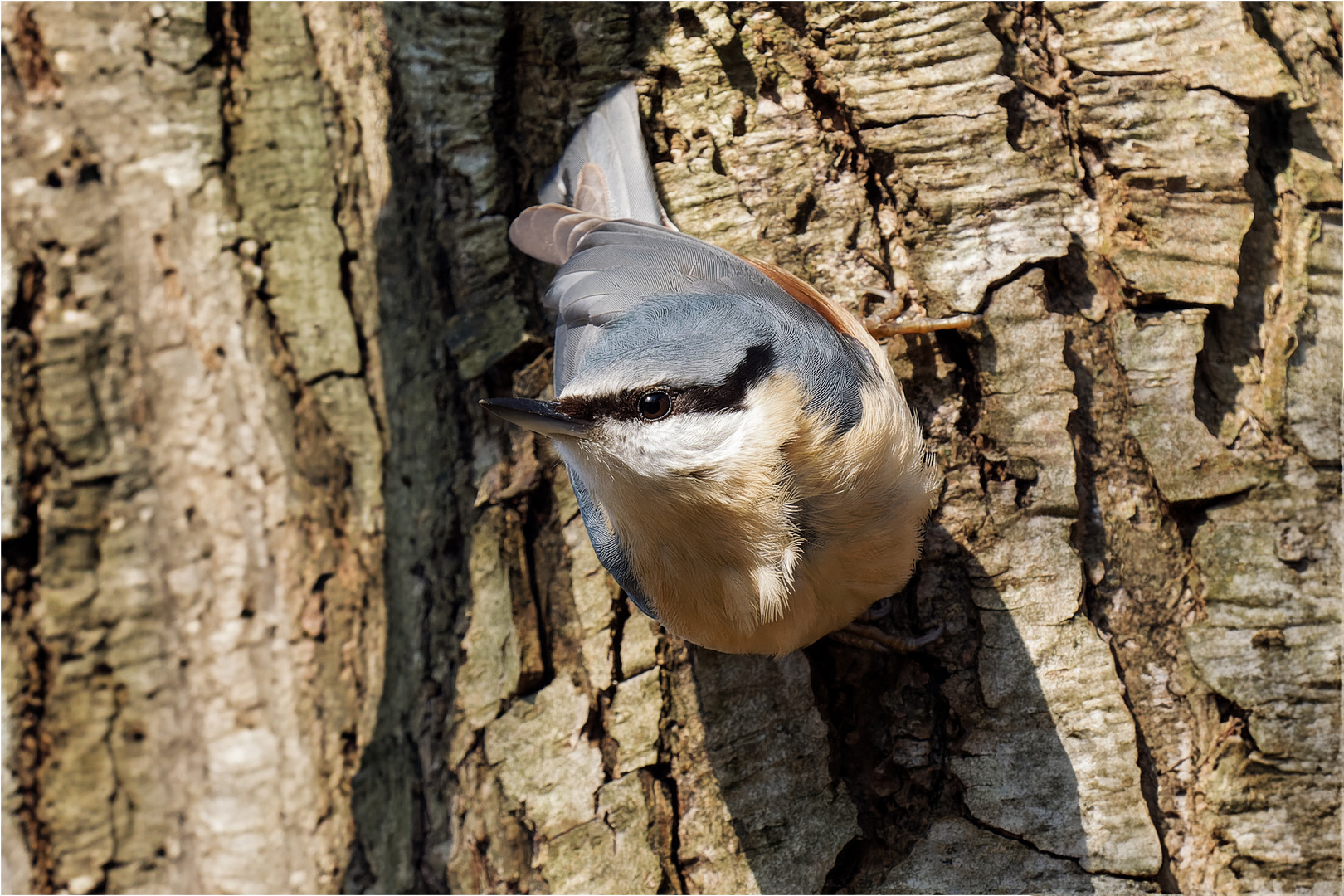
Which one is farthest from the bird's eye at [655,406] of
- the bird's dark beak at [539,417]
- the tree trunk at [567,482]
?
the tree trunk at [567,482]

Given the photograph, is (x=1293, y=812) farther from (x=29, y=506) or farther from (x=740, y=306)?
(x=29, y=506)

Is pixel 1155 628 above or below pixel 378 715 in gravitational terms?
above

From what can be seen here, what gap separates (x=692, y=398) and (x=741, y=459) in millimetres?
146

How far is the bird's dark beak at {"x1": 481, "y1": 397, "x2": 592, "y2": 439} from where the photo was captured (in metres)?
1.62

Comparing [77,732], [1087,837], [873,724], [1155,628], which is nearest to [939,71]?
[1155,628]

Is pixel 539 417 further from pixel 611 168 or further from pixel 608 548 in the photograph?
pixel 611 168

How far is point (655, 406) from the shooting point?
1.69 m

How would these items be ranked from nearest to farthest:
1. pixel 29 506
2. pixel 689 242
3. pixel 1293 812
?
pixel 1293 812, pixel 689 242, pixel 29 506

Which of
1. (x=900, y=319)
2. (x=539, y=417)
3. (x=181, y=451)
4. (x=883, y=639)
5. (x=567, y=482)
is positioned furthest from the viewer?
(x=181, y=451)

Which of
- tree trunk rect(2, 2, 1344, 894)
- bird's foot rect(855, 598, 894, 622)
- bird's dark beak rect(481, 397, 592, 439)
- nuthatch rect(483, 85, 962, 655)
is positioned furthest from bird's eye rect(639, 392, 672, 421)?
bird's foot rect(855, 598, 894, 622)

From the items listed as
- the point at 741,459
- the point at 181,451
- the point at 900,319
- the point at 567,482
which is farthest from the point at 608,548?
the point at 181,451

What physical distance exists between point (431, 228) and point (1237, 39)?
6.20 ft

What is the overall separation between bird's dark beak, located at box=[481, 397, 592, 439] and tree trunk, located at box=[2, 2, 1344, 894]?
554 millimetres

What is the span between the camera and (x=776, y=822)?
1.94 m
